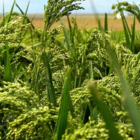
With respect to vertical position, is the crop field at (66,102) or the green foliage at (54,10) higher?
the green foliage at (54,10)

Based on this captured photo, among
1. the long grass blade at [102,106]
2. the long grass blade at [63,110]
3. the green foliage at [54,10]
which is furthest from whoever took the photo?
the green foliage at [54,10]

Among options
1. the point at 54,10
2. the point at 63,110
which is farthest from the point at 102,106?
the point at 54,10

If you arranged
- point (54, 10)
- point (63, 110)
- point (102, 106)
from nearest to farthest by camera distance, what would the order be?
point (102, 106), point (63, 110), point (54, 10)

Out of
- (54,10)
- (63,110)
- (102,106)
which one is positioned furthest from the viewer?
(54,10)

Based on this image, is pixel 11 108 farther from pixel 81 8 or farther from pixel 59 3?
pixel 81 8

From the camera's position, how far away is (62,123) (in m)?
0.60

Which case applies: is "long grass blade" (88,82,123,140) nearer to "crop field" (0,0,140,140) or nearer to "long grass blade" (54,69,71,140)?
"crop field" (0,0,140,140)

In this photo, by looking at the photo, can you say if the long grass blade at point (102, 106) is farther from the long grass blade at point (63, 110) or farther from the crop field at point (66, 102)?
the long grass blade at point (63, 110)

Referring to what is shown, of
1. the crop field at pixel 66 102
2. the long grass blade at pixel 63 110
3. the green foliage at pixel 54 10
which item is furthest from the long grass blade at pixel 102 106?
the green foliage at pixel 54 10

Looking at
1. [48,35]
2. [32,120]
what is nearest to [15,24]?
[48,35]

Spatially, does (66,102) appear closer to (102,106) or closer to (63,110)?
(63,110)

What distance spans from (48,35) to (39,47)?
0.06 m

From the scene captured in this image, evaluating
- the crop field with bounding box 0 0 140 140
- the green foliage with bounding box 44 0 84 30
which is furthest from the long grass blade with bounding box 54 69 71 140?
the green foliage with bounding box 44 0 84 30

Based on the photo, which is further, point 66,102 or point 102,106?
point 66,102
